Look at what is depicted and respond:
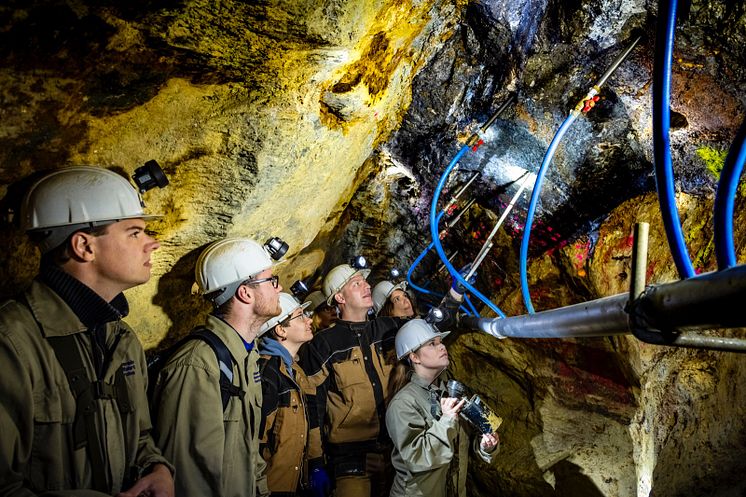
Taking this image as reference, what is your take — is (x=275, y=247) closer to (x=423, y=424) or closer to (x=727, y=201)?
(x=423, y=424)

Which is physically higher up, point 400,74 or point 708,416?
point 400,74

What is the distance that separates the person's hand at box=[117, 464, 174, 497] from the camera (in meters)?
1.80

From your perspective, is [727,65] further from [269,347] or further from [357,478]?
[357,478]

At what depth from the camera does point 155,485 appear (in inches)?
73.7

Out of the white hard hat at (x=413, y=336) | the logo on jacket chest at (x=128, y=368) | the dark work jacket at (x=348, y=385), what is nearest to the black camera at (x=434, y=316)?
the white hard hat at (x=413, y=336)

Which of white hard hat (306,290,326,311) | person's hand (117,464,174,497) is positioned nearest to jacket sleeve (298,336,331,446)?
white hard hat (306,290,326,311)

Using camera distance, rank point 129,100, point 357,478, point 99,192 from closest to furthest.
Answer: point 99,192 → point 129,100 → point 357,478

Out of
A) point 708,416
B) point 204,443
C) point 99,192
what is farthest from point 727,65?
point 204,443

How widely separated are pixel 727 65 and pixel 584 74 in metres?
0.80

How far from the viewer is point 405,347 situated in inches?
173

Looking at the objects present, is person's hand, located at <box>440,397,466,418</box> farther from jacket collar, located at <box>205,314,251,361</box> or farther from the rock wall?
the rock wall

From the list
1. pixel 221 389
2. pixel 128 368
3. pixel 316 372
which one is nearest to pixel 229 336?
pixel 221 389

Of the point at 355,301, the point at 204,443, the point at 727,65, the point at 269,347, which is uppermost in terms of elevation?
the point at 727,65

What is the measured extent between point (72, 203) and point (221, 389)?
4.20 ft
